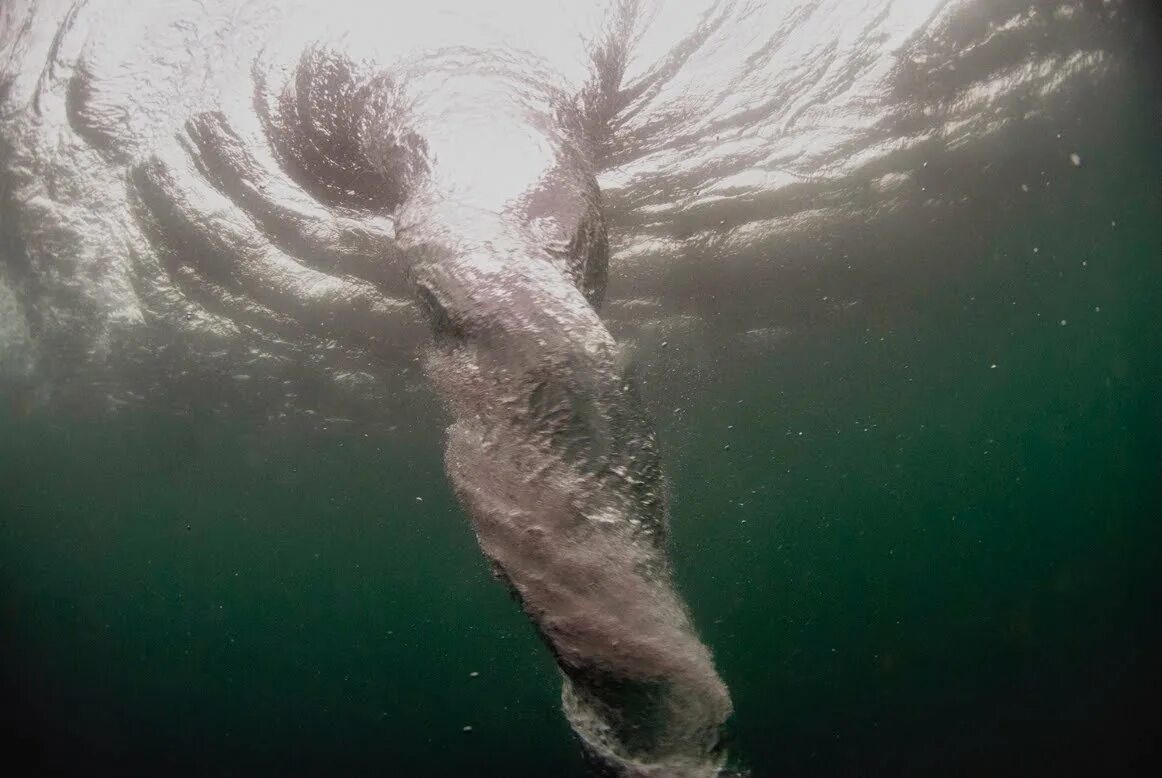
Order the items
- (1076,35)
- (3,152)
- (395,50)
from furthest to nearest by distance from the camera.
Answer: (1076,35)
(3,152)
(395,50)

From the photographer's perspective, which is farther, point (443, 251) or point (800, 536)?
point (800, 536)

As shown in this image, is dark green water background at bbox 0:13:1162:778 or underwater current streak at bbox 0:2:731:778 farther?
dark green water background at bbox 0:13:1162:778

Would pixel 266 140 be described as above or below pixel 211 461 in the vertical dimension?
below

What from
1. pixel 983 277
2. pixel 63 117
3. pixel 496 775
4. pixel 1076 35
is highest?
pixel 983 277

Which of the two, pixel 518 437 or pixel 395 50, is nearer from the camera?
pixel 518 437

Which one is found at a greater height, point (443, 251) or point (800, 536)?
point (800, 536)

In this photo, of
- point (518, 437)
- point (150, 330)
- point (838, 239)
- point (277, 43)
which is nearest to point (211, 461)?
point (150, 330)

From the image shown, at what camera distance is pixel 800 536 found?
174 ft

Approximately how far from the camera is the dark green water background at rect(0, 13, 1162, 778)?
15578 millimetres

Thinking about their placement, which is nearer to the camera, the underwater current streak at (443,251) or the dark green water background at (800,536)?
the underwater current streak at (443,251)

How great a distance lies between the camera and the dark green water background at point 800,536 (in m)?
15.6

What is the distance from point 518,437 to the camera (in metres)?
2.99

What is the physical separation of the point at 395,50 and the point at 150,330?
10015mm

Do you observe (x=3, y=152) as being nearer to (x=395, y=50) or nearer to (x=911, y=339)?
(x=395, y=50)
